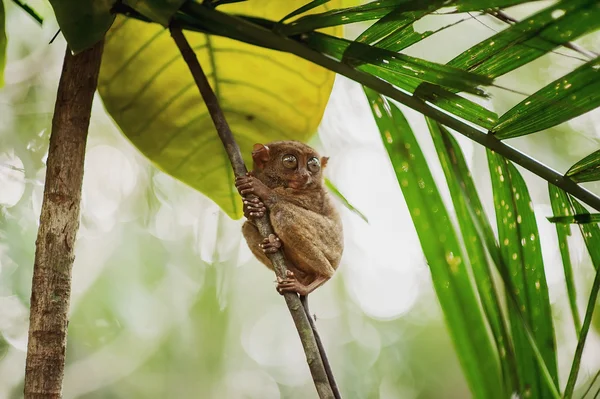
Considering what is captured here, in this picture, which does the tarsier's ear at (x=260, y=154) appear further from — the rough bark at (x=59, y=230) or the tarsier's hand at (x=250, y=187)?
the rough bark at (x=59, y=230)

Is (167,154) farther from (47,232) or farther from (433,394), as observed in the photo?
(433,394)

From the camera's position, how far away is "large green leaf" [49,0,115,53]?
4.79 ft

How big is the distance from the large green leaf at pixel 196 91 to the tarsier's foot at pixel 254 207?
1.17 feet

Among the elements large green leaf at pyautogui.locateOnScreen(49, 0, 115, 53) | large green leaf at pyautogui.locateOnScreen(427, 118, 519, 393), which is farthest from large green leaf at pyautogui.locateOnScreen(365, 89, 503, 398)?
large green leaf at pyautogui.locateOnScreen(49, 0, 115, 53)

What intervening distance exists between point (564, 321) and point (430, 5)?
5.20 m

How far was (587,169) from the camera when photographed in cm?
155

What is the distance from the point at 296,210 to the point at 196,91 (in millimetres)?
537

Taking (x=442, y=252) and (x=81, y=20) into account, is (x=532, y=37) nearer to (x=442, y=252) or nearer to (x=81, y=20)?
(x=442, y=252)

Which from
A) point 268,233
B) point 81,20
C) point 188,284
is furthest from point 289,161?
point 188,284

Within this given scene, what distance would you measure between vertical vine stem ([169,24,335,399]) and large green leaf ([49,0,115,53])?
0.32 m

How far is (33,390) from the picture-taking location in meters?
1.50

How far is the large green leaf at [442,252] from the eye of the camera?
1.46 metres

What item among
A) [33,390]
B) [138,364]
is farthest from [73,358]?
[33,390]

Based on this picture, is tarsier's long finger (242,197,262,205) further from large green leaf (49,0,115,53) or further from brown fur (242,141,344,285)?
large green leaf (49,0,115,53)
